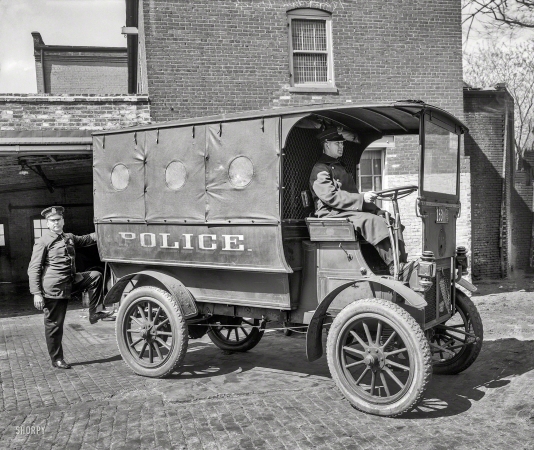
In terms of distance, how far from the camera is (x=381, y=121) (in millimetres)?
5840

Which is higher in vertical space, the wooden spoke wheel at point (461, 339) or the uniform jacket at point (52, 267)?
the uniform jacket at point (52, 267)

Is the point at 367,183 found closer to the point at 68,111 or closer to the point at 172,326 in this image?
the point at 68,111

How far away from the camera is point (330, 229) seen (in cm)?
515

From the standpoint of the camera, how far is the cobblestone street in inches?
169

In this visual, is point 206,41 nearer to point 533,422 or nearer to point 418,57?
point 418,57

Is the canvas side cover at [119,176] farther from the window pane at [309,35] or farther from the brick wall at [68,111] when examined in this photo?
the window pane at [309,35]

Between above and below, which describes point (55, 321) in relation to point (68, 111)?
below

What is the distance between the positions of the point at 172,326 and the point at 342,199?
2.10 meters

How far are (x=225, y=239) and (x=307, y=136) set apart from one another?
4.47 feet

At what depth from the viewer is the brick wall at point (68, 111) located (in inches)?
404

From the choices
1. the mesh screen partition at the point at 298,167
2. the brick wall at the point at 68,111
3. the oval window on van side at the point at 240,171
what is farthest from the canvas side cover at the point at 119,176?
the brick wall at the point at 68,111

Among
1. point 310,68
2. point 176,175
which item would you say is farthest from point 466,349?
point 310,68

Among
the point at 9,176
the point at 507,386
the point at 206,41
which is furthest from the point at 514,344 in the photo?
the point at 9,176

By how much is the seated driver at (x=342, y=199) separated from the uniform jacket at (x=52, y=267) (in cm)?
291
